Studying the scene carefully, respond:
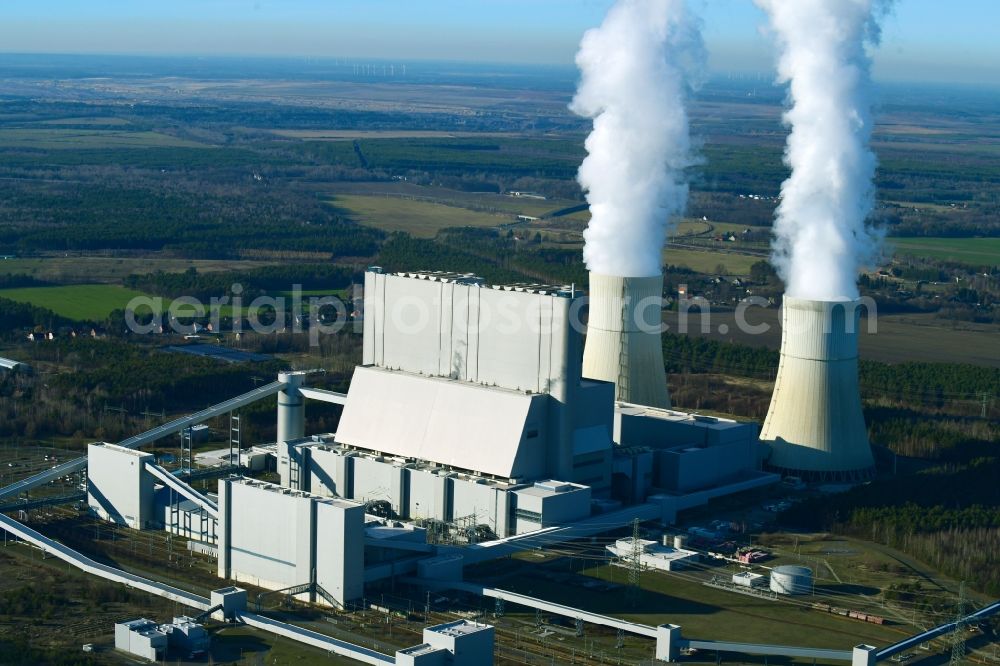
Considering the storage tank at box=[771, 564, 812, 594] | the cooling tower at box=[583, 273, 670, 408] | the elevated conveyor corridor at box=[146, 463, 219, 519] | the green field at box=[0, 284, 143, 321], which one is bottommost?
the green field at box=[0, 284, 143, 321]

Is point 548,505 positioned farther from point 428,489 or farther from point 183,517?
point 183,517

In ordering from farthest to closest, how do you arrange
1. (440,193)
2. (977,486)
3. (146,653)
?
(440,193) → (977,486) → (146,653)

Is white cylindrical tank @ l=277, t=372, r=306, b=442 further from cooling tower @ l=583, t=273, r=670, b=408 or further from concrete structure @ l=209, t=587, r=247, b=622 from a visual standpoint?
concrete structure @ l=209, t=587, r=247, b=622

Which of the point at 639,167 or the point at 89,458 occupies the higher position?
the point at 639,167

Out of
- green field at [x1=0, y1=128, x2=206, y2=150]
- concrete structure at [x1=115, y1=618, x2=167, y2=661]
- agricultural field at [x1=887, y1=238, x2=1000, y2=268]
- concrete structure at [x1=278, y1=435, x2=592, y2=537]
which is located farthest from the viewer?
green field at [x1=0, y1=128, x2=206, y2=150]


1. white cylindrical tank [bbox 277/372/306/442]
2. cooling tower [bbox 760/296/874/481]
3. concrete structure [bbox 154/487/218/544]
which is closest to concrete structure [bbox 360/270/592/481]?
white cylindrical tank [bbox 277/372/306/442]

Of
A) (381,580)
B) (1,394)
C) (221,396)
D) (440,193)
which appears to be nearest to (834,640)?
(381,580)

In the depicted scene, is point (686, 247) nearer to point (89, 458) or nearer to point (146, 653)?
point (89, 458)
